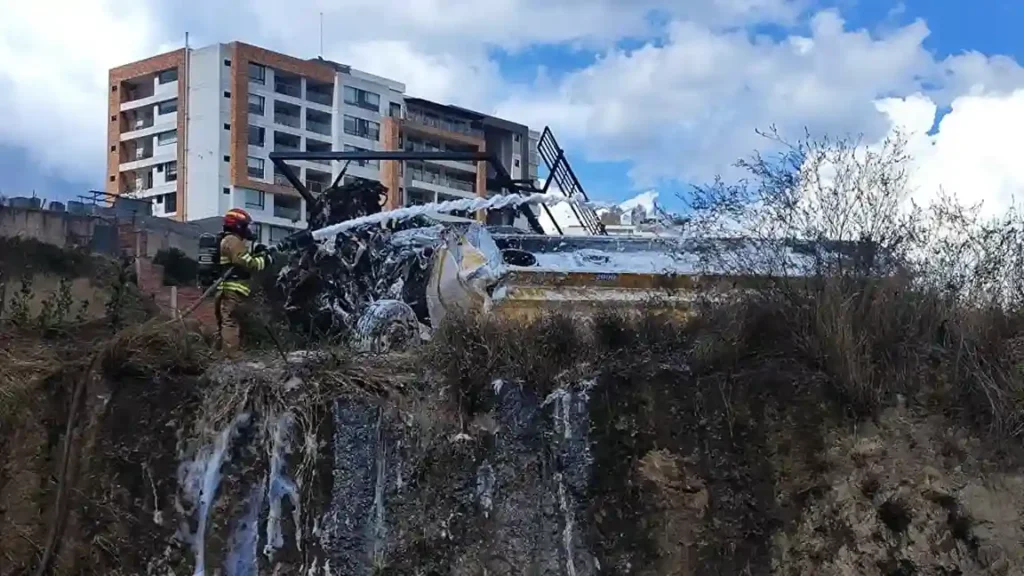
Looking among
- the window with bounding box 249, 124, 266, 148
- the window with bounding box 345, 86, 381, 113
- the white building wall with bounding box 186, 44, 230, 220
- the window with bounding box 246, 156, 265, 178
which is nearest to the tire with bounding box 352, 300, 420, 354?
the white building wall with bounding box 186, 44, 230, 220

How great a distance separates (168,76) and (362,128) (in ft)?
32.8

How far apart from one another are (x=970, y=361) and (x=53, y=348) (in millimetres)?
6119

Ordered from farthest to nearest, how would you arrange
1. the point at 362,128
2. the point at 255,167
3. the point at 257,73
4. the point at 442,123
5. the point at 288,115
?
the point at 442,123 → the point at 362,128 → the point at 288,115 → the point at 257,73 → the point at 255,167

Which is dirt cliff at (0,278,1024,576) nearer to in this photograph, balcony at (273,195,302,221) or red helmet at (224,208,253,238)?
red helmet at (224,208,253,238)

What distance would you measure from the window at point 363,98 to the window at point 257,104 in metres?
5.33

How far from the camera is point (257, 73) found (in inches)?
2255

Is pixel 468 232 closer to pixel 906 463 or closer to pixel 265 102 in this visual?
pixel 906 463

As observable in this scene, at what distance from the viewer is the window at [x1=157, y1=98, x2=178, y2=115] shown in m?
57.4

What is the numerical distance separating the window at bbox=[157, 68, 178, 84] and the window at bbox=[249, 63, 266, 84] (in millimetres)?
3908

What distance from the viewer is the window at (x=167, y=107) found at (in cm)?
5741

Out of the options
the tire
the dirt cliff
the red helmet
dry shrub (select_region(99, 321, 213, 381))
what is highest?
the red helmet

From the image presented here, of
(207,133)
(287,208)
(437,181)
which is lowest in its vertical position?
(287,208)

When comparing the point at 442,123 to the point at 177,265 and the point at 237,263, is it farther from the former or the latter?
the point at 237,263

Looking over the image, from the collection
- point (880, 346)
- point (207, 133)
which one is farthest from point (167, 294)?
point (207, 133)
